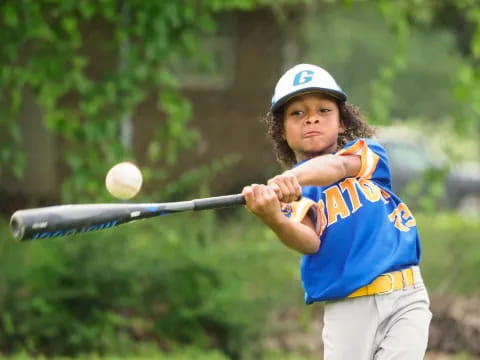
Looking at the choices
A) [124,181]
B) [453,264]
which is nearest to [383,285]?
[124,181]

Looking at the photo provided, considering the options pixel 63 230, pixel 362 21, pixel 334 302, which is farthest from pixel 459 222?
pixel 362 21

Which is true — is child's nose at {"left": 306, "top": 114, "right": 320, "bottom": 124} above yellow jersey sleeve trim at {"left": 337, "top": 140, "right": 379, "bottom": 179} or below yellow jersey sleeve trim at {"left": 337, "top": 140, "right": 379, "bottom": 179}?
above

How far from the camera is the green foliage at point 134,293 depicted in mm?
7426

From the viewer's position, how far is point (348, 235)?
4.16m

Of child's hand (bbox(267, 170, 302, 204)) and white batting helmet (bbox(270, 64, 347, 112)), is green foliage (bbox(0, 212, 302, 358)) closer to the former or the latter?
white batting helmet (bbox(270, 64, 347, 112))

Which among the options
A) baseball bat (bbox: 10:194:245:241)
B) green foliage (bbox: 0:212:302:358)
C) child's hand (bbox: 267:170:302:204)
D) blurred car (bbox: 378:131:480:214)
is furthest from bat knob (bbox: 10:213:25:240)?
blurred car (bbox: 378:131:480:214)

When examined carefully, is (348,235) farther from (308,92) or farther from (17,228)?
(17,228)

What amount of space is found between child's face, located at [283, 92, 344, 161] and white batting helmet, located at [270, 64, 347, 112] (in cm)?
6

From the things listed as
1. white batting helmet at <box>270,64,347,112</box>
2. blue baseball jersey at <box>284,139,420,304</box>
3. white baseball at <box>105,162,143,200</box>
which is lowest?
blue baseball jersey at <box>284,139,420,304</box>

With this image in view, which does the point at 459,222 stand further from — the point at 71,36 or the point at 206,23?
the point at 71,36

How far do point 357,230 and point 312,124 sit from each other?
1.53 ft

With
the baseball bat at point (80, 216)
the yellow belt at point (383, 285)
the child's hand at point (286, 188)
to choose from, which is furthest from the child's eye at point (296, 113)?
the yellow belt at point (383, 285)

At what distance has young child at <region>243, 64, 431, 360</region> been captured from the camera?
13.4 feet

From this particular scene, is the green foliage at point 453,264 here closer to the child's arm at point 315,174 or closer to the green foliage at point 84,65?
the green foliage at point 84,65
